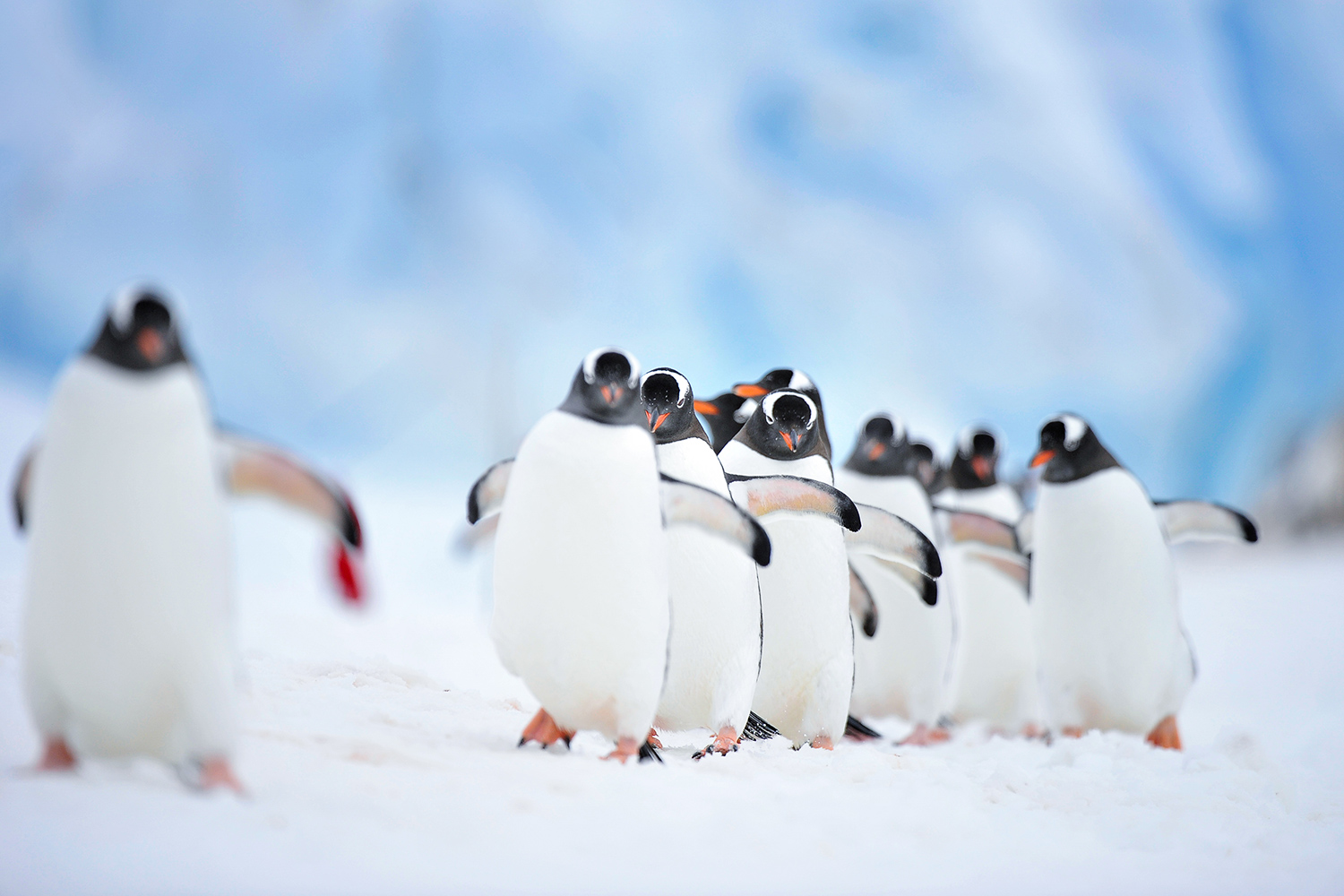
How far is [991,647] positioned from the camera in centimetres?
497

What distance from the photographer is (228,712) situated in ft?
5.88

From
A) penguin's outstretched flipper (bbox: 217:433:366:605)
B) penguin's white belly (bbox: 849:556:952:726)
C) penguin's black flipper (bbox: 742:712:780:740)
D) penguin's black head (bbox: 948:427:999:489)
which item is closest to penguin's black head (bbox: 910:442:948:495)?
penguin's black head (bbox: 948:427:999:489)

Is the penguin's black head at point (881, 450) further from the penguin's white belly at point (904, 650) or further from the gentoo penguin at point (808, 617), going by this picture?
the gentoo penguin at point (808, 617)

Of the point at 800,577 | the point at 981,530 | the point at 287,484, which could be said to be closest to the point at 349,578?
the point at 981,530

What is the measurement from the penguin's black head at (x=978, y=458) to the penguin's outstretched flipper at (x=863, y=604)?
1824 millimetres

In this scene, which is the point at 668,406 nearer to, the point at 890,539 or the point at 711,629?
the point at 711,629

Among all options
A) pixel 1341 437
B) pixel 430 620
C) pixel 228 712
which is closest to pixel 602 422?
pixel 228 712

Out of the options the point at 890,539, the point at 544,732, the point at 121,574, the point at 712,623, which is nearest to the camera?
the point at 121,574

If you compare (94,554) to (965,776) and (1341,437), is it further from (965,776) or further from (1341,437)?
(1341,437)

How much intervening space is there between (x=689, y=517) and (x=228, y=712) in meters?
1.14

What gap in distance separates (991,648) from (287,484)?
385 centimetres

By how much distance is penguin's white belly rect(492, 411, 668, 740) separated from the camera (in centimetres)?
238

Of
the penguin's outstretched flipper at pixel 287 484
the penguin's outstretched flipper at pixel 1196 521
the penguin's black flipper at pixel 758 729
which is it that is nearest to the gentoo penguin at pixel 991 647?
the penguin's outstretched flipper at pixel 1196 521

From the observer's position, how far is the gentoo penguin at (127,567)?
1.75 metres
